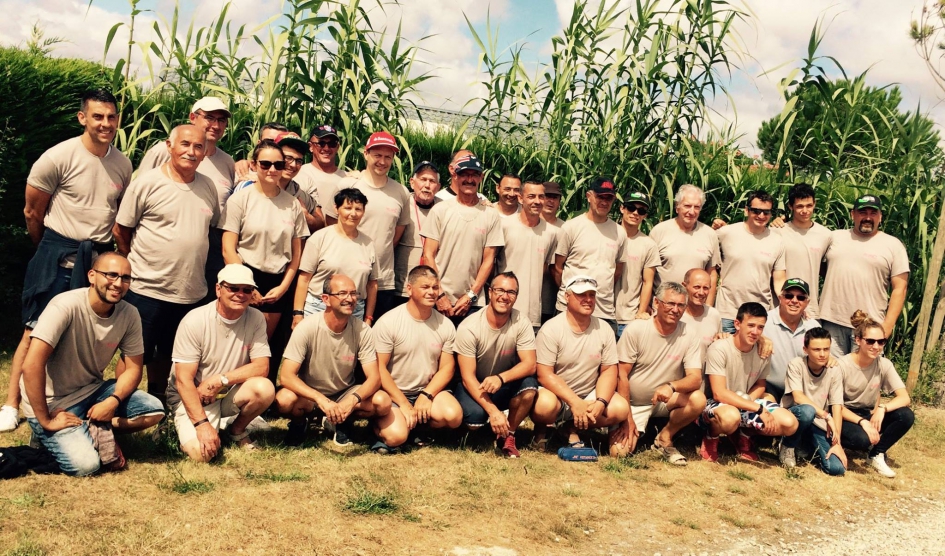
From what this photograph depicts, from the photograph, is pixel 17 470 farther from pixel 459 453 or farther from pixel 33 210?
pixel 459 453

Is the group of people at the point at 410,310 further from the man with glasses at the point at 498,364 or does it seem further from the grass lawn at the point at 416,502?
the grass lawn at the point at 416,502

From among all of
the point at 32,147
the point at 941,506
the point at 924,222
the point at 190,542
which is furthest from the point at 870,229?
the point at 32,147

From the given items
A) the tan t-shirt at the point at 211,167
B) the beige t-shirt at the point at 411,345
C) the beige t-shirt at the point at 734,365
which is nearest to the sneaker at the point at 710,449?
the beige t-shirt at the point at 734,365

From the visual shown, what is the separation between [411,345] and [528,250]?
1122mm

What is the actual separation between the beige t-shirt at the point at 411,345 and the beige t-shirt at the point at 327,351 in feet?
0.39

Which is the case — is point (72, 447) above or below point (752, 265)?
below

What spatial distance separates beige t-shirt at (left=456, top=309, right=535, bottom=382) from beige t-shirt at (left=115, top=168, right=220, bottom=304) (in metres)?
1.75

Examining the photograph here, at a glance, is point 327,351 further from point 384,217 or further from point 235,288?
point 384,217

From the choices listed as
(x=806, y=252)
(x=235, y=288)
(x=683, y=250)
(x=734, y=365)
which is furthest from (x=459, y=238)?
(x=806, y=252)

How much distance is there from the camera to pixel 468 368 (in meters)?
5.12

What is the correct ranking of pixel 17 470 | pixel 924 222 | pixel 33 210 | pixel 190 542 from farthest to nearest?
pixel 924 222
pixel 33 210
pixel 17 470
pixel 190 542

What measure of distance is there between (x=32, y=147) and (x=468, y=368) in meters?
4.18

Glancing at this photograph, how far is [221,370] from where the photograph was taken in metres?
4.66

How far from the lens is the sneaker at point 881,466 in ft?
17.5
